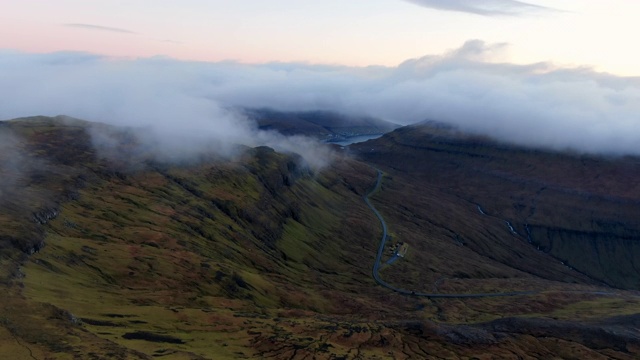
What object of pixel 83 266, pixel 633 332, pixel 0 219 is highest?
pixel 0 219

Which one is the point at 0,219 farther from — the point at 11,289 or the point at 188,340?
the point at 188,340

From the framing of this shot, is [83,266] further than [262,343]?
Yes

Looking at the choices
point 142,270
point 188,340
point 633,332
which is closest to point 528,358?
point 633,332

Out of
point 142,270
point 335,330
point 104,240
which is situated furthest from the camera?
point 104,240

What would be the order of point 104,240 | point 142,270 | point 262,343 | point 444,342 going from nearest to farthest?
1. point 262,343
2. point 444,342
3. point 142,270
4. point 104,240

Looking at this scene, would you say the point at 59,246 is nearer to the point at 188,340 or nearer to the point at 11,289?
the point at 11,289

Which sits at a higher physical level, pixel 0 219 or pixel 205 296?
pixel 0 219

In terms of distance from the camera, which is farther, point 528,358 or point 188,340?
point 528,358

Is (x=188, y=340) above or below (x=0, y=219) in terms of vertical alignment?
below

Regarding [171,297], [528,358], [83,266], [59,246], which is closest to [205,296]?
[171,297]
